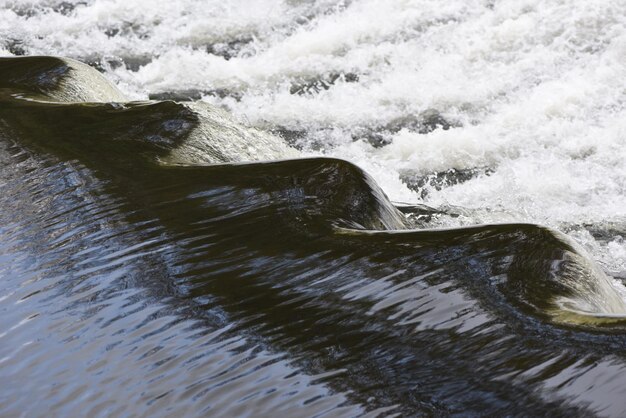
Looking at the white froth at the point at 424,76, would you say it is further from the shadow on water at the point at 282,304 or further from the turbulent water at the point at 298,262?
the shadow on water at the point at 282,304

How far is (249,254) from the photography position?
3.59 m

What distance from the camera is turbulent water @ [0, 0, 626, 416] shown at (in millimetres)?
2801

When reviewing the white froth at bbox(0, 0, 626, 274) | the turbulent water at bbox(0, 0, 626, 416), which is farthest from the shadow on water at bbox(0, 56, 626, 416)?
the white froth at bbox(0, 0, 626, 274)

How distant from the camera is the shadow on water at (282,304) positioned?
274cm

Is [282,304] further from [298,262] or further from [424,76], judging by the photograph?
[424,76]

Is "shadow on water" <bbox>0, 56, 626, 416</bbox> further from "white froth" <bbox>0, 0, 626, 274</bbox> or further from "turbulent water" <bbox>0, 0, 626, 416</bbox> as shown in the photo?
"white froth" <bbox>0, 0, 626, 274</bbox>

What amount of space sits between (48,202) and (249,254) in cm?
118

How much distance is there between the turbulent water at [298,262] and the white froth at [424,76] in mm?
36

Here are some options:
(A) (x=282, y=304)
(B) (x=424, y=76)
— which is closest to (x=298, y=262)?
(A) (x=282, y=304)

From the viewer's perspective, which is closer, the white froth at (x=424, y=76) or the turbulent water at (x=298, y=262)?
the turbulent water at (x=298, y=262)

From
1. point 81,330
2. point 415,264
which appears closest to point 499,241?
point 415,264

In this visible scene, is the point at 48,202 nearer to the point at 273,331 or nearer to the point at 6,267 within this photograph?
the point at 6,267

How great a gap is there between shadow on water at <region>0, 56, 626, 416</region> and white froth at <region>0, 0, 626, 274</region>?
1.49 m

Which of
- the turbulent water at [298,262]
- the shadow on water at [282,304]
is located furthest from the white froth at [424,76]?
the shadow on water at [282,304]
